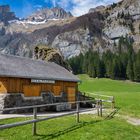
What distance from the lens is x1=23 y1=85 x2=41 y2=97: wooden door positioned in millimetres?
26458

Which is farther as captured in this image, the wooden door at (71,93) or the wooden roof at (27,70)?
the wooden door at (71,93)

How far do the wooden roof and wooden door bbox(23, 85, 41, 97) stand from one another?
3.33 feet

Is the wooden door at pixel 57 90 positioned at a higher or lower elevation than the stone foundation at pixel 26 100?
higher

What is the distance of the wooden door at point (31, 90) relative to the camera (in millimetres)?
26458

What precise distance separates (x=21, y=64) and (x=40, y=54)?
67.1 feet

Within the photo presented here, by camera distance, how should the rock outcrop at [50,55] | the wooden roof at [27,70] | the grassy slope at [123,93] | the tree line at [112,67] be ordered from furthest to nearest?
the tree line at [112,67] → the rock outcrop at [50,55] → the grassy slope at [123,93] → the wooden roof at [27,70]

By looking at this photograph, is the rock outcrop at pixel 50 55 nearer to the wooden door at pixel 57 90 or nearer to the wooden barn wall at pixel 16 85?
the wooden door at pixel 57 90

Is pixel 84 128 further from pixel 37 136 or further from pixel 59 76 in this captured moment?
pixel 59 76

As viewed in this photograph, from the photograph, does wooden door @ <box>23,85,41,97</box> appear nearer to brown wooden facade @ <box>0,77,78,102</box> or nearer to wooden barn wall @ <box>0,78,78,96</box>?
brown wooden facade @ <box>0,77,78,102</box>

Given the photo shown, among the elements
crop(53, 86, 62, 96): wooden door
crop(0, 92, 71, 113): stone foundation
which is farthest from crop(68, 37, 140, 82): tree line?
crop(0, 92, 71, 113): stone foundation

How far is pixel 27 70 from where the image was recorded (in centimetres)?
2769

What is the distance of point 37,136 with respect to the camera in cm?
1342

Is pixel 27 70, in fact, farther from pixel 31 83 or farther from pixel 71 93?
pixel 71 93

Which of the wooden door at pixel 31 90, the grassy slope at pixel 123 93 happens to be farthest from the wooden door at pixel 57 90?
the grassy slope at pixel 123 93
